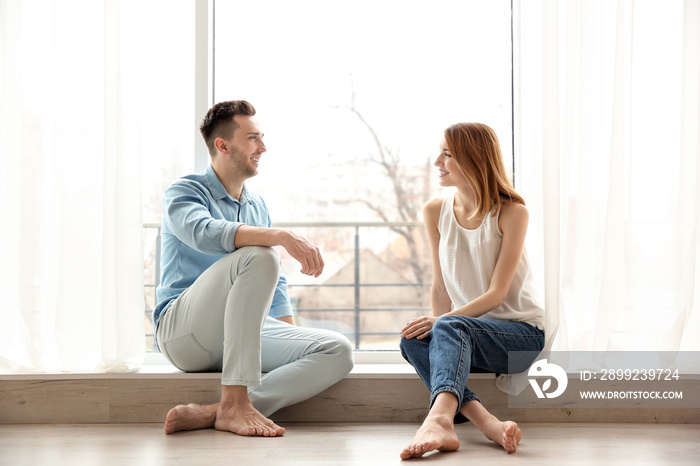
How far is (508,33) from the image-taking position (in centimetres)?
259

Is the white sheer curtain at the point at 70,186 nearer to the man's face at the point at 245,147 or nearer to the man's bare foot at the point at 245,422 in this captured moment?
the man's face at the point at 245,147

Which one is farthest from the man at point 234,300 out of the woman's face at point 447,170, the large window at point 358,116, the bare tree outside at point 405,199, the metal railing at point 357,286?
the bare tree outside at point 405,199

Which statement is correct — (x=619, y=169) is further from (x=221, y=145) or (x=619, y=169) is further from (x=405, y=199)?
(x=405, y=199)

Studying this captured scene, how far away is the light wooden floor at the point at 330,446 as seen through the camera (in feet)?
5.15

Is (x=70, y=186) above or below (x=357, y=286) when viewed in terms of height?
above

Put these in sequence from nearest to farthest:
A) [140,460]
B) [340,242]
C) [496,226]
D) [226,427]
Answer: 1. [140,460]
2. [226,427]
3. [496,226]
4. [340,242]

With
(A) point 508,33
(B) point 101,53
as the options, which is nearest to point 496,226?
(A) point 508,33

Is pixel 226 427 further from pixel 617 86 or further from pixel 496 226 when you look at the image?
pixel 617 86

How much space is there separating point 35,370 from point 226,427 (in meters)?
0.82

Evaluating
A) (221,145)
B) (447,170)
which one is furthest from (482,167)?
(221,145)

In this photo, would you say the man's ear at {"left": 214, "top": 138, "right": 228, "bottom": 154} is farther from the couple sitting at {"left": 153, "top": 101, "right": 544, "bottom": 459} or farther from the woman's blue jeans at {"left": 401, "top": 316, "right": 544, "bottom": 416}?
the woman's blue jeans at {"left": 401, "top": 316, "right": 544, "bottom": 416}

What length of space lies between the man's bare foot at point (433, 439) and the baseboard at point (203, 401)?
19.3 inches

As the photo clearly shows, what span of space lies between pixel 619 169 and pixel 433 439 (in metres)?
1.23

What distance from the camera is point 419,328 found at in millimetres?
1960
